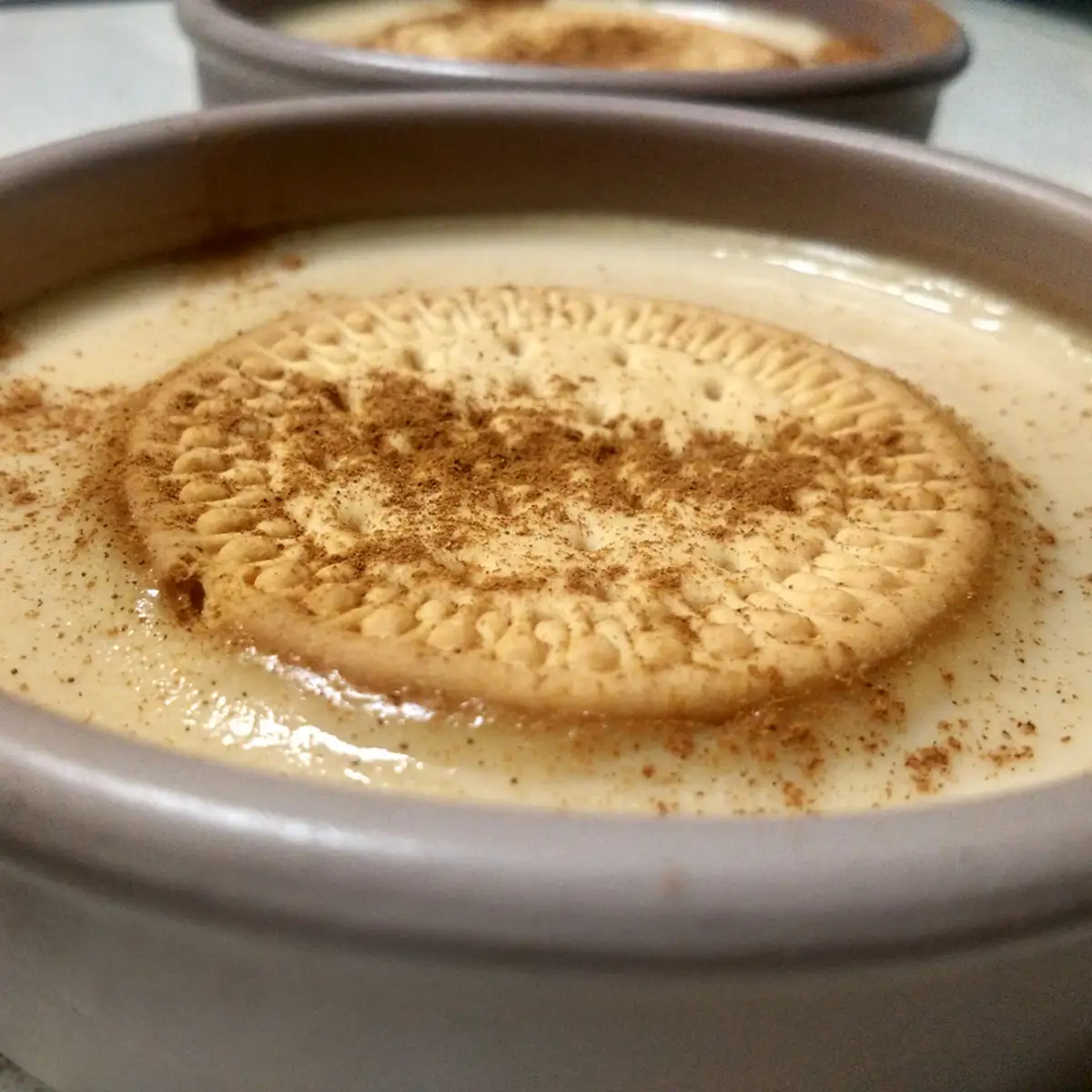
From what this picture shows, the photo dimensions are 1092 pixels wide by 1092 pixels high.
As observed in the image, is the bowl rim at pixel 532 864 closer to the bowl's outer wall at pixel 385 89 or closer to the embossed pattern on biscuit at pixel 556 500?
the embossed pattern on biscuit at pixel 556 500

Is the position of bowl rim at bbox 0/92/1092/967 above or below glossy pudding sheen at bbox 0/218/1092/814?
above

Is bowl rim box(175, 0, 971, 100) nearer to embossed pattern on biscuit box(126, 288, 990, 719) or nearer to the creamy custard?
embossed pattern on biscuit box(126, 288, 990, 719)

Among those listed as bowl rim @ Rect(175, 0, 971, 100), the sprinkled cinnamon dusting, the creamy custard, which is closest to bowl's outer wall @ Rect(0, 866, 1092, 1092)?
the sprinkled cinnamon dusting

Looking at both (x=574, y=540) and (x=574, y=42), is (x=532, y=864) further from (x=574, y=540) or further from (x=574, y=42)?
(x=574, y=42)

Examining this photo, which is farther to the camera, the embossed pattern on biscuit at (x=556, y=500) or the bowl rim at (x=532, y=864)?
the embossed pattern on biscuit at (x=556, y=500)

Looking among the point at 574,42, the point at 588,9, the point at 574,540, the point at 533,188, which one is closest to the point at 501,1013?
the point at 574,540

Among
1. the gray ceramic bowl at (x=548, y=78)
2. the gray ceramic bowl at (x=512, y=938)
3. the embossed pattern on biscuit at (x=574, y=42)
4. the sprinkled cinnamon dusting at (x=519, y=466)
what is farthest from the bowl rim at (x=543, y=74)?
the gray ceramic bowl at (x=512, y=938)
